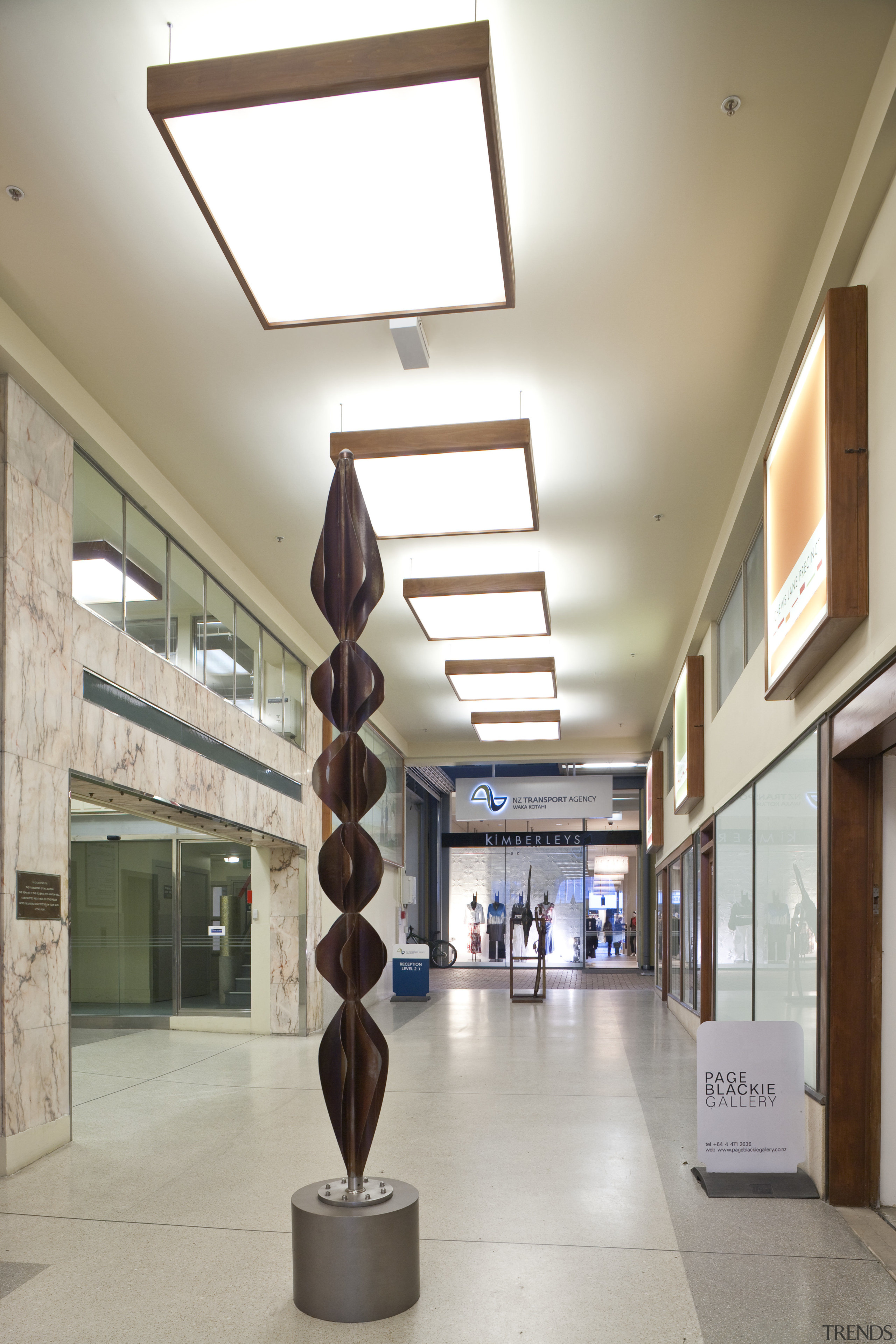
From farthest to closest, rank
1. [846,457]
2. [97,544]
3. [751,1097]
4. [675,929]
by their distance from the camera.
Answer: [675,929] < [97,544] < [751,1097] < [846,457]

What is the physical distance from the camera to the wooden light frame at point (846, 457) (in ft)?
15.1

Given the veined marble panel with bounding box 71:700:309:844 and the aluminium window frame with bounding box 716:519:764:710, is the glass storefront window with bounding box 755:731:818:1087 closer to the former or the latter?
the aluminium window frame with bounding box 716:519:764:710

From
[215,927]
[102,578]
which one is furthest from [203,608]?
[215,927]

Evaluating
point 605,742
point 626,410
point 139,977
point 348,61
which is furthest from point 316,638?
point 348,61

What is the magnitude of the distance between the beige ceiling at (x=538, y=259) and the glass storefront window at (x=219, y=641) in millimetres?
603

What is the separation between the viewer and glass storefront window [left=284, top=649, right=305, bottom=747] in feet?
40.7

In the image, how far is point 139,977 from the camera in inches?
520

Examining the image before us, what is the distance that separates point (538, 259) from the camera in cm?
545

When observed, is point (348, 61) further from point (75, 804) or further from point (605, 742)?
point (605, 742)

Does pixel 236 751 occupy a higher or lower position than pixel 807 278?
lower

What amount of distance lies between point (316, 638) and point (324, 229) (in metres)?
8.90

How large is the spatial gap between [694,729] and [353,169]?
26.8 ft

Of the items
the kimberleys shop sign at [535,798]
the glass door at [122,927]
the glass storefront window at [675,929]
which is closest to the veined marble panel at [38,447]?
the glass door at [122,927]

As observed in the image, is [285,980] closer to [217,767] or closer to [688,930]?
[217,767]
